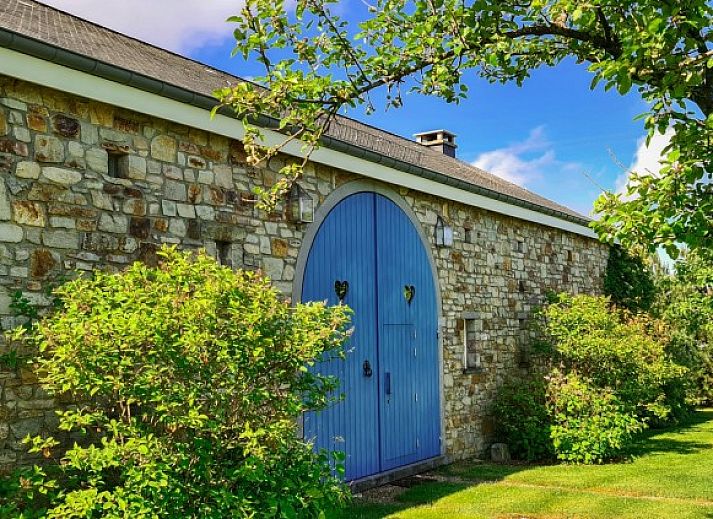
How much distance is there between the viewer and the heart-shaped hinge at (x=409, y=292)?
10.0 m

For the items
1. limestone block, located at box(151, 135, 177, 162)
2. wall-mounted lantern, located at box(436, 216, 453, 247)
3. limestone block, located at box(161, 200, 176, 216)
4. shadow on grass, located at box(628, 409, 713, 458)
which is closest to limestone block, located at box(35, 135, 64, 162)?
limestone block, located at box(151, 135, 177, 162)

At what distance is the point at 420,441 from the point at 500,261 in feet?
11.8

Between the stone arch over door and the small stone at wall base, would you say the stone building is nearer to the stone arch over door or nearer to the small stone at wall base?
the stone arch over door

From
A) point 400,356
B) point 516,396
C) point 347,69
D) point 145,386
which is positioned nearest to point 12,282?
point 145,386

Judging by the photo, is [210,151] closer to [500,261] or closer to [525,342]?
[500,261]

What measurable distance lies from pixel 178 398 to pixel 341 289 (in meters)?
3.84

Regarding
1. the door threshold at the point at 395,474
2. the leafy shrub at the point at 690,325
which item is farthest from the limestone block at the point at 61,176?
the leafy shrub at the point at 690,325

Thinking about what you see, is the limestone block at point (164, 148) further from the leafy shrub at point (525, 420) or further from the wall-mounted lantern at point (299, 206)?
the leafy shrub at point (525, 420)

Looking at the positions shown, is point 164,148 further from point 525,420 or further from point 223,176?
point 525,420

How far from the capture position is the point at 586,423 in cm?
1073

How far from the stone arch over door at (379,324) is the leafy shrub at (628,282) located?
23.0 feet

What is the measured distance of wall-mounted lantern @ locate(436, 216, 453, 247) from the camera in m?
10.7

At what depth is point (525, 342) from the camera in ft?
42.0

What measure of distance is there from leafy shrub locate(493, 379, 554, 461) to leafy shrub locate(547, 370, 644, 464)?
148 mm
